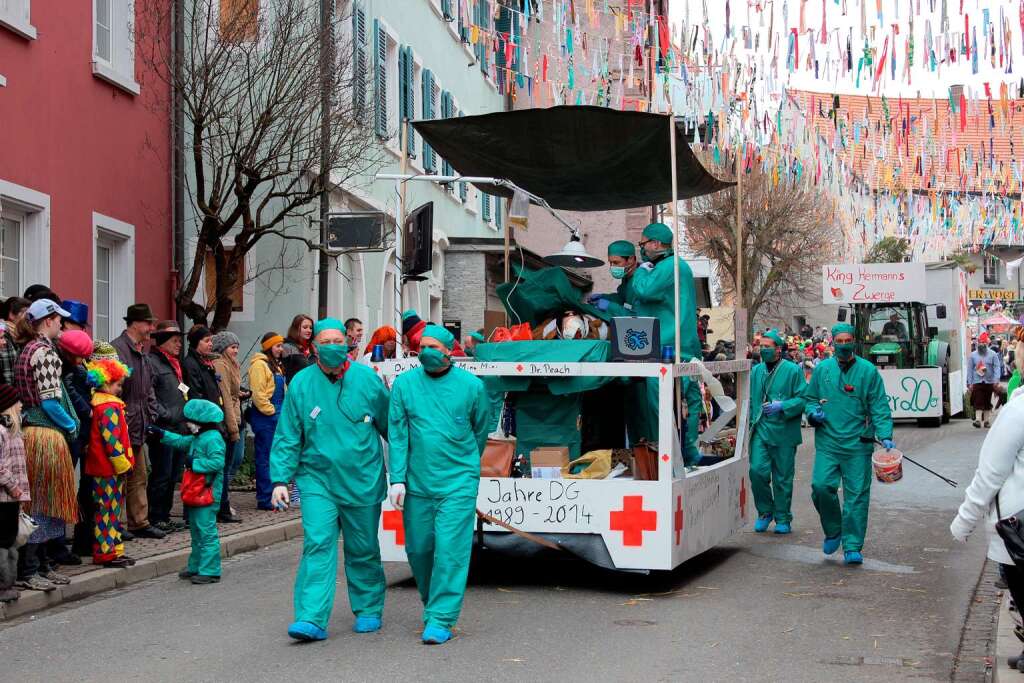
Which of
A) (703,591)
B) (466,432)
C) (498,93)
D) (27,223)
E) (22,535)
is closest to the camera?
(466,432)

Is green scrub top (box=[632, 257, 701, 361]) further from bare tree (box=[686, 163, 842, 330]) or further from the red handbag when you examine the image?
bare tree (box=[686, 163, 842, 330])

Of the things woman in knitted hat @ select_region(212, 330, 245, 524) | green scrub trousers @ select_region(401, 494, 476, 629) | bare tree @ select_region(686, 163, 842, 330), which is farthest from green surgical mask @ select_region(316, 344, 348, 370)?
bare tree @ select_region(686, 163, 842, 330)

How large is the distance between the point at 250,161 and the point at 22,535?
26.5 feet

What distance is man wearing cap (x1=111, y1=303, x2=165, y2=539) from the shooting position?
12156 mm

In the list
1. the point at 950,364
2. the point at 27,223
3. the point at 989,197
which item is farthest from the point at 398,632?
the point at 989,197

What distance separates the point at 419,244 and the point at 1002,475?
23.5 feet

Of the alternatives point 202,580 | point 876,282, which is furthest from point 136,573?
point 876,282

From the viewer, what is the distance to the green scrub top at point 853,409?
1148 centimetres

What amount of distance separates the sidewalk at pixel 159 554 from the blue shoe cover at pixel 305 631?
2170 millimetres

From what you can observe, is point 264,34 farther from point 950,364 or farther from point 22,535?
point 950,364

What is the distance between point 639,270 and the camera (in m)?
11.0

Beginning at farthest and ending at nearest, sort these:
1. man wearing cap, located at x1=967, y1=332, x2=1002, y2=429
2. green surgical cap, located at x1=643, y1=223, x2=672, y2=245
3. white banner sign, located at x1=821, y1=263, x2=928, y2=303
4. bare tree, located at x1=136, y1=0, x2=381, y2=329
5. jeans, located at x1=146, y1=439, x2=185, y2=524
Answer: white banner sign, located at x1=821, y1=263, x2=928, y2=303
man wearing cap, located at x1=967, y1=332, x2=1002, y2=429
bare tree, located at x1=136, y1=0, x2=381, y2=329
jeans, located at x1=146, y1=439, x2=185, y2=524
green surgical cap, located at x1=643, y1=223, x2=672, y2=245

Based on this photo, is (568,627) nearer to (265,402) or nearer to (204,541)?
(204,541)

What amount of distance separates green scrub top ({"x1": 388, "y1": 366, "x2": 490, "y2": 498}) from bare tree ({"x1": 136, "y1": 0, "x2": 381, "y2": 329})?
814cm
